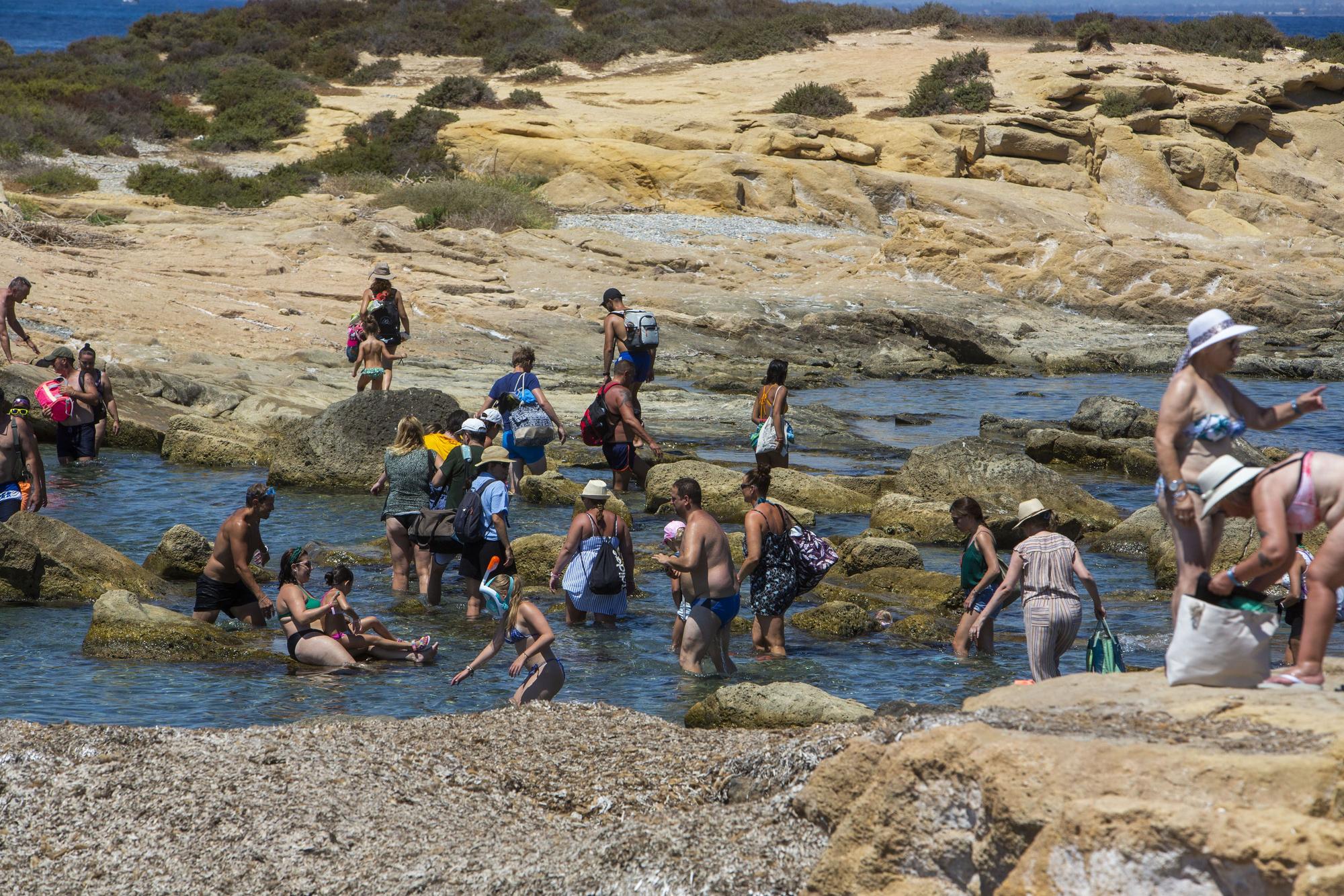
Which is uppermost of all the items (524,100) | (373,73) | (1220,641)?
(373,73)

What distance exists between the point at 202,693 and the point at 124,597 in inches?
59.0

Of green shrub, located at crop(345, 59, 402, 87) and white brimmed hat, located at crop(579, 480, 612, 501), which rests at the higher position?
green shrub, located at crop(345, 59, 402, 87)

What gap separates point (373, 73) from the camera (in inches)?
1855

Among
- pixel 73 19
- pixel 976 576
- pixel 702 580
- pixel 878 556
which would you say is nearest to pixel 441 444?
pixel 702 580

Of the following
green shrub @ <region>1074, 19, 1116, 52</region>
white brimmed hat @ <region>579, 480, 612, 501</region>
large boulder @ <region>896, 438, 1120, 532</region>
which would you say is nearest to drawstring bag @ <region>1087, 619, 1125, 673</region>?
white brimmed hat @ <region>579, 480, 612, 501</region>

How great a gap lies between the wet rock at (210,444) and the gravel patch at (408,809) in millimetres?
10207

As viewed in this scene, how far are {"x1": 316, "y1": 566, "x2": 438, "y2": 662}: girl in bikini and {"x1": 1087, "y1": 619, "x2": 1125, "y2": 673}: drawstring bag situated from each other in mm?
4408

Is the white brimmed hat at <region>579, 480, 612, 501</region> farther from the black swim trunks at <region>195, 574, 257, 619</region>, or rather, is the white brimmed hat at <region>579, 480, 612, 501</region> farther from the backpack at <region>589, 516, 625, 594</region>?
the black swim trunks at <region>195, 574, 257, 619</region>

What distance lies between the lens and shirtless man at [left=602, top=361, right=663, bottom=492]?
14273 mm

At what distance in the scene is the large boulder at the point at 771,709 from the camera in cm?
760

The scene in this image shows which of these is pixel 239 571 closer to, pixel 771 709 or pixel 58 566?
pixel 58 566

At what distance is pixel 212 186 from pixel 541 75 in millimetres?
16862

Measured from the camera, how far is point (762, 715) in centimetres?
763

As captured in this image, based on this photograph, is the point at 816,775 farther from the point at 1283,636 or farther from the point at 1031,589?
the point at 1283,636
